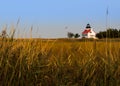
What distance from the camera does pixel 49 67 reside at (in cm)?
663

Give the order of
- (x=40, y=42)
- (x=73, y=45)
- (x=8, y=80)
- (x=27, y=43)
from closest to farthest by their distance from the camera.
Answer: (x=8, y=80), (x=27, y=43), (x=40, y=42), (x=73, y=45)

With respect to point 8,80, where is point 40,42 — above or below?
above

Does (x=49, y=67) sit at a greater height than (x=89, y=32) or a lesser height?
lesser

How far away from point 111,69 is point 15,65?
4.82 ft

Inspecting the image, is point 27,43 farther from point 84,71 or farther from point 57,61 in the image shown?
point 84,71

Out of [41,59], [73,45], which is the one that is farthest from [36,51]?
[73,45]

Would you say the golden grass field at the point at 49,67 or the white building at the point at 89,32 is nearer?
the golden grass field at the point at 49,67

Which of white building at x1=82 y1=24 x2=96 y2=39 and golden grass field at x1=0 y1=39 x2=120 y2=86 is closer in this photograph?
golden grass field at x1=0 y1=39 x2=120 y2=86

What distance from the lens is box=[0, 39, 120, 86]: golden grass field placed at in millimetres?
6137

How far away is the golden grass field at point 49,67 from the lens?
20.1ft

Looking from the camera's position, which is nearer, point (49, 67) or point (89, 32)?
point (49, 67)

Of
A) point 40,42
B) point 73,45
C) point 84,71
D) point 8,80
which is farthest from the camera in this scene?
point 73,45

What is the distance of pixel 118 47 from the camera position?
301 inches

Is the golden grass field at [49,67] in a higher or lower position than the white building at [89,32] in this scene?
lower
